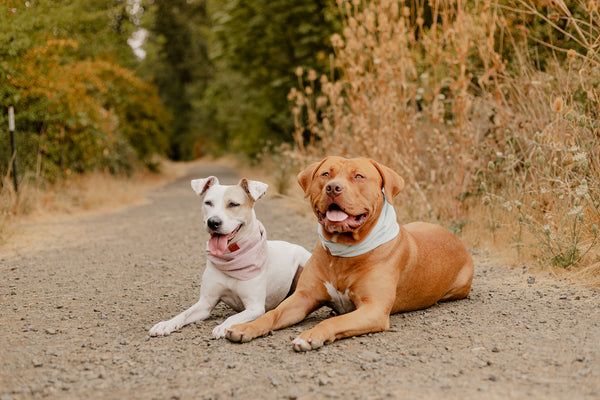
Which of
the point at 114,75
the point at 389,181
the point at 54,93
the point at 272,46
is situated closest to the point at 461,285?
the point at 389,181

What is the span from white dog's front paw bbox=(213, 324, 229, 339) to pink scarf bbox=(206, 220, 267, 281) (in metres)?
0.40

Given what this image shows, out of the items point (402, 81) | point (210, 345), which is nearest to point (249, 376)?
point (210, 345)

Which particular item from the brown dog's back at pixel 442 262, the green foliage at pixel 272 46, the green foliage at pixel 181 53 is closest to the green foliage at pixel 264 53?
the green foliage at pixel 272 46

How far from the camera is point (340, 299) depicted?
3.87m

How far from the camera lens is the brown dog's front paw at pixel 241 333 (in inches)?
137

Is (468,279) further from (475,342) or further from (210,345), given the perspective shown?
(210,345)

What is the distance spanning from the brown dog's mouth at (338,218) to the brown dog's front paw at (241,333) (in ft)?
2.73

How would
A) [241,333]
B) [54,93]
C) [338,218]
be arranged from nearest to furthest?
[241,333]
[338,218]
[54,93]

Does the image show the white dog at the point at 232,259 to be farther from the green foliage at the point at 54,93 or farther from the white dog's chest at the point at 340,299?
the green foliage at the point at 54,93

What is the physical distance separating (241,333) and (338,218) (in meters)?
0.95

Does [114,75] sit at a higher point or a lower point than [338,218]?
higher

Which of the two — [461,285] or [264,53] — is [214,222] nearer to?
[461,285]

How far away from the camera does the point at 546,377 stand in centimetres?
282

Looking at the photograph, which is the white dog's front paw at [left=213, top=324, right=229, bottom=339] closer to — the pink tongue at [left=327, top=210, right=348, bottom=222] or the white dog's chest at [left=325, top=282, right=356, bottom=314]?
the white dog's chest at [left=325, top=282, right=356, bottom=314]
